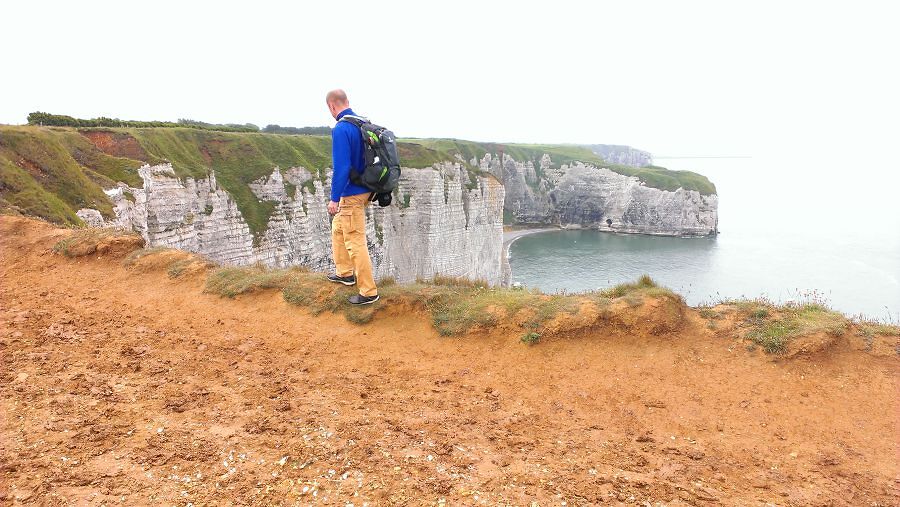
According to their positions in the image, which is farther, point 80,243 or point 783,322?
point 80,243

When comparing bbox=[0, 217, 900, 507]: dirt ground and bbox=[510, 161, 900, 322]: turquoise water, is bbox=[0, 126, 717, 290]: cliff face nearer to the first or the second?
bbox=[0, 217, 900, 507]: dirt ground

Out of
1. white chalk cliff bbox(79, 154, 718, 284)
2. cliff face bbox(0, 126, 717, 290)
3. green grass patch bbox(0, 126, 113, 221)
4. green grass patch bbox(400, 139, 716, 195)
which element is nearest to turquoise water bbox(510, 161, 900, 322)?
green grass patch bbox(400, 139, 716, 195)

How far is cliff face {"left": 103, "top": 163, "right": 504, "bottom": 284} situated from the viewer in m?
36.9

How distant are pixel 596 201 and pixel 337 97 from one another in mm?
137361

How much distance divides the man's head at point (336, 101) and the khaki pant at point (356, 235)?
64.6 inches

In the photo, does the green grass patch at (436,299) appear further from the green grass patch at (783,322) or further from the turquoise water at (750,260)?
the turquoise water at (750,260)

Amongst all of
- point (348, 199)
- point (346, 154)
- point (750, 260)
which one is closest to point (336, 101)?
point (346, 154)

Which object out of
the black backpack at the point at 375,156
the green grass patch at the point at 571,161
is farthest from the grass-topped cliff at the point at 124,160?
the green grass patch at the point at 571,161

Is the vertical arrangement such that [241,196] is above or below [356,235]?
below

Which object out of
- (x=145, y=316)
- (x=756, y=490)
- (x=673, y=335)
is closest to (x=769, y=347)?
(x=673, y=335)

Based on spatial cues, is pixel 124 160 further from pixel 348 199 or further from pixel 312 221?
pixel 348 199

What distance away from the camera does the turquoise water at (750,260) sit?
73.1 m

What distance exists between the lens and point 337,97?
26.9ft

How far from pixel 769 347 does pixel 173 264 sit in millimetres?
12771
